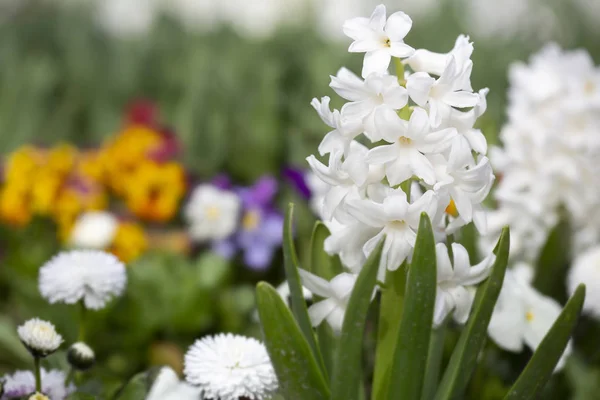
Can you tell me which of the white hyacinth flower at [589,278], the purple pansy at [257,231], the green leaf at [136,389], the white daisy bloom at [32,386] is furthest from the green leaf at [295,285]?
the purple pansy at [257,231]

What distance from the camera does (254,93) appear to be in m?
2.88

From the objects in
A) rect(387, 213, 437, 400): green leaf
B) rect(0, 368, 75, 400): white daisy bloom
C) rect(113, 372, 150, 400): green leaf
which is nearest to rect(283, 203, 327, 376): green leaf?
rect(387, 213, 437, 400): green leaf

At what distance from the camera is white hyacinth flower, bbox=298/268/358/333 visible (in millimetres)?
926

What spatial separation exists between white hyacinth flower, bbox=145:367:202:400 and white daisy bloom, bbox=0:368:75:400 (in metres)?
0.13

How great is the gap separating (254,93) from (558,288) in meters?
1.65

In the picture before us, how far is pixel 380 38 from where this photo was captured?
34.3 inches

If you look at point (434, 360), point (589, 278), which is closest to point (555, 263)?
point (589, 278)

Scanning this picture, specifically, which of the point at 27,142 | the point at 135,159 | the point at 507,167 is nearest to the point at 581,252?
the point at 507,167

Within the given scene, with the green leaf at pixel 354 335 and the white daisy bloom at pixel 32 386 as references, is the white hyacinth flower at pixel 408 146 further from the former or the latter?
the white daisy bloom at pixel 32 386

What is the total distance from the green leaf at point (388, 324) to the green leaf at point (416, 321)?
0.04 m

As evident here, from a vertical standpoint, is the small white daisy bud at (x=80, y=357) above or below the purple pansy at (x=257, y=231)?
above

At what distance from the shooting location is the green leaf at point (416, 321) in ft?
2.67

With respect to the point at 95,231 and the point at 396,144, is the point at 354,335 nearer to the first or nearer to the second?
the point at 396,144

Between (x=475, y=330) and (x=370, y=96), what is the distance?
341 mm
